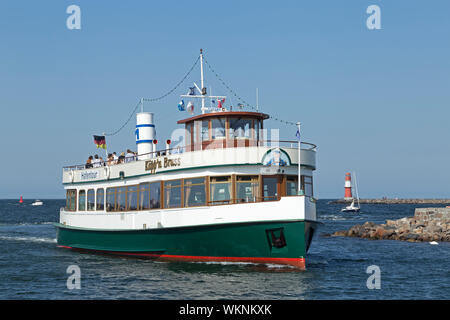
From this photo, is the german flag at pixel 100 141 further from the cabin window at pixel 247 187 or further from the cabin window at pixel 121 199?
the cabin window at pixel 247 187

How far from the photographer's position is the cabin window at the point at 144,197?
23.2m

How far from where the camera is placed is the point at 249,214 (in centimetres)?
1928

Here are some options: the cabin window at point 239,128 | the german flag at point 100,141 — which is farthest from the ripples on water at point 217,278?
the german flag at point 100,141

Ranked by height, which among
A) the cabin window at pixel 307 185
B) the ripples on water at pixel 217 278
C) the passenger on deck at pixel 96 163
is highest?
the passenger on deck at pixel 96 163

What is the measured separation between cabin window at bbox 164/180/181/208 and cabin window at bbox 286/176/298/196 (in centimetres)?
445

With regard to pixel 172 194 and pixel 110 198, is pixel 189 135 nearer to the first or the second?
pixel 172 194

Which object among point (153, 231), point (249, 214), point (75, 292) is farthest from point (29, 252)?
point (249, 214)

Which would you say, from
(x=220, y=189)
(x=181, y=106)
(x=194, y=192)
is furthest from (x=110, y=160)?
(x=220, y=189)

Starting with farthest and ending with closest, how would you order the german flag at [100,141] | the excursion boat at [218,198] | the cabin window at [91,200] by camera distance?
the german flag at [100,141], the cabin window at [91,200], the excursion boat at [218,198]

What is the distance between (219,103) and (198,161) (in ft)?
12.9

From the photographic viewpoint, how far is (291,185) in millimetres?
20766

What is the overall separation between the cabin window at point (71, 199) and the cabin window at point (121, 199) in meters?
4.73

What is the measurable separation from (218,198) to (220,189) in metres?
0.36
